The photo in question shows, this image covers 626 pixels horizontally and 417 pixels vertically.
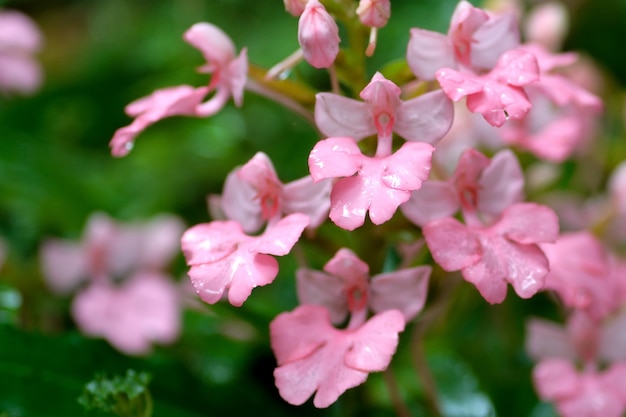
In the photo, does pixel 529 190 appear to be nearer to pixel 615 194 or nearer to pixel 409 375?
pixel 615 194

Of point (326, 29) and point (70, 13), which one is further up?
point (326, 29)

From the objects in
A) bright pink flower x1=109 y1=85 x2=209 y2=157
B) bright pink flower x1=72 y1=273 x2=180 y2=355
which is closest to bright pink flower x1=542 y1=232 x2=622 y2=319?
bright pink flower x1=109 y1=85 x2=209 y2=157

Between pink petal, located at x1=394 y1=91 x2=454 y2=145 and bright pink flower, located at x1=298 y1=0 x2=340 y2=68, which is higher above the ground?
bright pink flower, located at x1=298 y1=0 x2=340 y2=68

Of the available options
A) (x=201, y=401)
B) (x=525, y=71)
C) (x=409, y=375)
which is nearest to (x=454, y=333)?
(x=409, y=375)

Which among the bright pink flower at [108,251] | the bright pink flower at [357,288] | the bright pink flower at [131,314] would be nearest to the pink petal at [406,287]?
the bright pink flower at [357,288]

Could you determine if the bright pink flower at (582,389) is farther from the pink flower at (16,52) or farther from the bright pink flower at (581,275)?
the pink flower at (16,52)

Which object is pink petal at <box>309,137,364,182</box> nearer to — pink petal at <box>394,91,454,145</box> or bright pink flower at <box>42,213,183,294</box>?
pink petal at <box>394,91,454,145</box>
